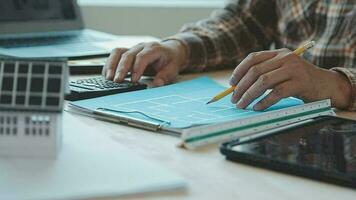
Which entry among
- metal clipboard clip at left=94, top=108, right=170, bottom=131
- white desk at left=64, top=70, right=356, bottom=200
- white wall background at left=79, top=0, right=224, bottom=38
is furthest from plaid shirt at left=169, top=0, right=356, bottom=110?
white wall background at left=79, top=0, right=224, bottom=38

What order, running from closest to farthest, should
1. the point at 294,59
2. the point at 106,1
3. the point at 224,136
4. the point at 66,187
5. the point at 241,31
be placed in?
1. the point at 66,187
2. the point at 224,136
3. the point at 294,59
4. the point at 241,31
5. the point at 106,1

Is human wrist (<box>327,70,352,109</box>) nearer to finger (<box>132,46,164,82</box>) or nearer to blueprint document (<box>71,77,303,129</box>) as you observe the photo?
blueprint document (<box>71,77,303,129</box>)

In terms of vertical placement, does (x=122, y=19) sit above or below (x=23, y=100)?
below

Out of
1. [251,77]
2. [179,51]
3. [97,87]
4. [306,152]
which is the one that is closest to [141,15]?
[179,51]

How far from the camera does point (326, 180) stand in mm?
750

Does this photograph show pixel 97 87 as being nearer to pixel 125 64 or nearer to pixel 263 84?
Result: pixel 125 64

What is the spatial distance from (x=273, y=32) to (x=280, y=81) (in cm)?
66

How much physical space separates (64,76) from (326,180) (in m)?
0.31

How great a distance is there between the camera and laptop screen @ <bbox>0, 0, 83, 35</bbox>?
5.63ft

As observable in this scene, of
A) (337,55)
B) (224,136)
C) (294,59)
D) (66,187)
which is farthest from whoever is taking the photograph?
(337,55)

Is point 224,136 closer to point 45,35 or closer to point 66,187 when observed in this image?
point 66,187

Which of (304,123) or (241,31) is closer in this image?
(304,123)

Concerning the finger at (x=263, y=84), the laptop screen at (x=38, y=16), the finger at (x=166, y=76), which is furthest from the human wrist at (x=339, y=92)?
the laptop screen at (x=38, y=16)

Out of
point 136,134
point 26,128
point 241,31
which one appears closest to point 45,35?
point 241,31
